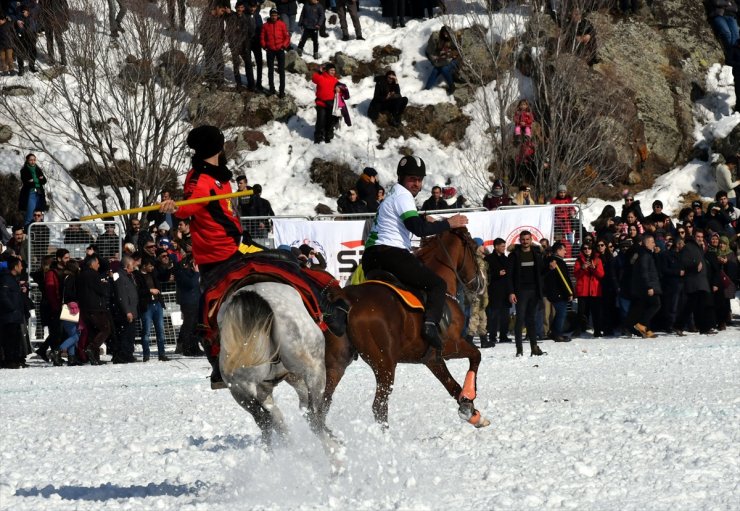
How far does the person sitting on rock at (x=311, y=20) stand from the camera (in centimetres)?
3095

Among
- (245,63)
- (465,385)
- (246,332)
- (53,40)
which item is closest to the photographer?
(246,332)

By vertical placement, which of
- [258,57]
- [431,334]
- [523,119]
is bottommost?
[431,334]

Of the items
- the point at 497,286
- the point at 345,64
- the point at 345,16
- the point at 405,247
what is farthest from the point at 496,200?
the point at 405,247

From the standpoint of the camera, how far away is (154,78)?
2506 cm

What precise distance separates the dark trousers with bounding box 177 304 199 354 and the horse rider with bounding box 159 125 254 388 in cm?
1181

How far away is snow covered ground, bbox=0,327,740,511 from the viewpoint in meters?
7.68

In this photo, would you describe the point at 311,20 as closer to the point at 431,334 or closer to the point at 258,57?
the point at 258,57

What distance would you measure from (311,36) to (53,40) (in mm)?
8919

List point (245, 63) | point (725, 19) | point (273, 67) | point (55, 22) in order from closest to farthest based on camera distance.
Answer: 1. point (55, 22)
2. point (245, 63)
3. point (273, 67)
4. point (725, 19)

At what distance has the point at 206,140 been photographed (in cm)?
864

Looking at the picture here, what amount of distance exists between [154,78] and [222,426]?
1496 cm

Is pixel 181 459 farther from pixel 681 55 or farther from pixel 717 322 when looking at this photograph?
pixel 681 55

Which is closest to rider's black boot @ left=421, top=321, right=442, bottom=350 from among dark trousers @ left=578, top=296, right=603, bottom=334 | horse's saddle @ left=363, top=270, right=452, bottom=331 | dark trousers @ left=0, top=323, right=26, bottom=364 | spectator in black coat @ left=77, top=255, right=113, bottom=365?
horse's saddle @ left=363, top=270, right=452, bottom=331

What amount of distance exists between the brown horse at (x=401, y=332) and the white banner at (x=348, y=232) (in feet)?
35.7
